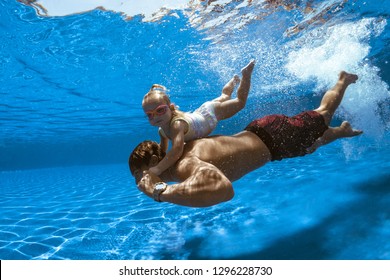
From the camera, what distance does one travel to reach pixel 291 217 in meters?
5.39

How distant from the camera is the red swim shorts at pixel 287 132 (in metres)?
4.37

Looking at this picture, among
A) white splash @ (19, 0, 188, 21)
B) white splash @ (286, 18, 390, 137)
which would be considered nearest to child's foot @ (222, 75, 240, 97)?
white splash @ (19, 0, 188, 21)

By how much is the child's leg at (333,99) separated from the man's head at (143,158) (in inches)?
119

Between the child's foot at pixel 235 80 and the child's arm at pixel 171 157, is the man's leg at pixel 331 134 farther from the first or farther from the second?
the child's arm at pixel 171 157

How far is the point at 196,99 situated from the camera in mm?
25047

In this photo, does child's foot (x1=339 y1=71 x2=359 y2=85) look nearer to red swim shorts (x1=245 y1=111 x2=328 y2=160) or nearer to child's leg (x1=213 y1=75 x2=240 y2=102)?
Answer: red swim shorts (x1=245 y1=111 x2=328 y2=160)

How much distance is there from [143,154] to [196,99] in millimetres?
21683

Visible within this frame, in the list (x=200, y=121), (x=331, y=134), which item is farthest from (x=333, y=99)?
(x=200, y=121)

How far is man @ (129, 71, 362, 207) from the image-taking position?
2826 mm

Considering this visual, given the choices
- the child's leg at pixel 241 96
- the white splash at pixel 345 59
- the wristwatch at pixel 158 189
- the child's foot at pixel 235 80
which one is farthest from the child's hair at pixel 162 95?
the white splash at pixel 345 59

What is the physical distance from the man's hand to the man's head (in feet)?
0.67

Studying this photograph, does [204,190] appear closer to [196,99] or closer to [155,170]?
[155,170]

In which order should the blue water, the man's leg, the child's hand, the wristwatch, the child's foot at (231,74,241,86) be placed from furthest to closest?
1. the child's foot at (231,74,241,86)
2. the man's leg
3. the blue water
4. the child's hand
5. the wristwatch
